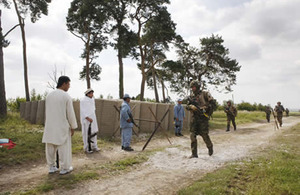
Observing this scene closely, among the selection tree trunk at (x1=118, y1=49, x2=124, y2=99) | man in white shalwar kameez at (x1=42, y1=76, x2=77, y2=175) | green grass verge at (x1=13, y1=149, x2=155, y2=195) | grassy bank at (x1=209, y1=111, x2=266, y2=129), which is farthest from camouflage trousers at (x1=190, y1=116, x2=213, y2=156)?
tree trunk at (x1=118, y1=49, x2=124, y2=99)

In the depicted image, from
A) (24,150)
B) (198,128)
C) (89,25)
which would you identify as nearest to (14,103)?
(89,25)

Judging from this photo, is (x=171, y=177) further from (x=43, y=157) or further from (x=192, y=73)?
(x=192, y=73)

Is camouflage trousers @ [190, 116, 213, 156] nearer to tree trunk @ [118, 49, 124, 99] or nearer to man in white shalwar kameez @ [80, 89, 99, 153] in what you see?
man in white shalwar kameez @ [80, 89, 99, 153]

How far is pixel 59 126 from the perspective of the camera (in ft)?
15.5

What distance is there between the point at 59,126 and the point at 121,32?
16.2m

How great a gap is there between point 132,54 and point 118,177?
63.5ft

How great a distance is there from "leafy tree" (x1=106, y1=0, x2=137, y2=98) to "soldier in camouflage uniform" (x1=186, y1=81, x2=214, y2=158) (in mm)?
13599

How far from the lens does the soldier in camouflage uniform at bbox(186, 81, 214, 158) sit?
20.4 feet

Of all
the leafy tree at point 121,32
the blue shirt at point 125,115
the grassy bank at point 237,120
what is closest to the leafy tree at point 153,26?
the leafy tree at point 121,32

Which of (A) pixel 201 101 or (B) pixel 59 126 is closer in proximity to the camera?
(B) pixel 59 126

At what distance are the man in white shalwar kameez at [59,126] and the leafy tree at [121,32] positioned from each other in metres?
14.7

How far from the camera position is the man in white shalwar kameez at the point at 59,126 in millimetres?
4680

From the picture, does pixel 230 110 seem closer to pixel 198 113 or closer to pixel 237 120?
pixel 198 113

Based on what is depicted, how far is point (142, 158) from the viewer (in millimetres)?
6141
